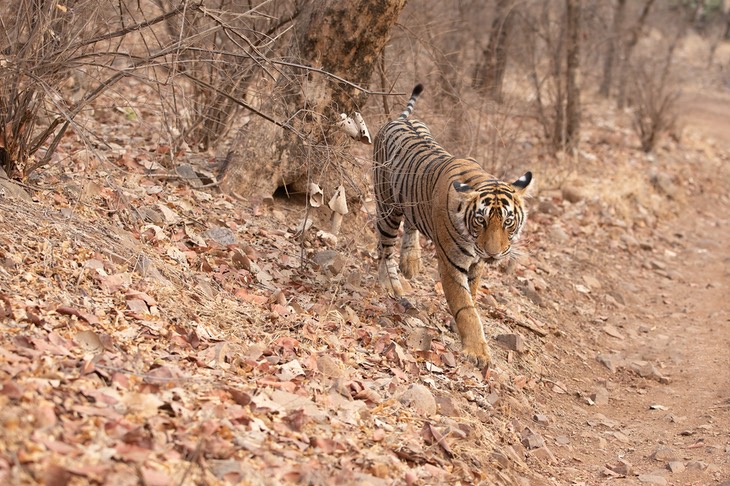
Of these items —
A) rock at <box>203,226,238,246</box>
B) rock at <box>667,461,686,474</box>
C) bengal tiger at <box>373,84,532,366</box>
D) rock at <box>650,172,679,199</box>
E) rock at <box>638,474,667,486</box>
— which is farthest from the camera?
rock at <box>650,172,679,199</box>

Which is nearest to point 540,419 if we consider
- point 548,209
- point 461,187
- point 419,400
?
point 419,400

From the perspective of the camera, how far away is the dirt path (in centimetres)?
517

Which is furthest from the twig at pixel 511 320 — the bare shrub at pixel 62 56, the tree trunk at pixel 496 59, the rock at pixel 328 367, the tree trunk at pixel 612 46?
the tree trunk at pixel 612 46

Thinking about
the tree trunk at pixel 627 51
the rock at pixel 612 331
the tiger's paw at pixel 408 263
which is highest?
the tree trunk at pixel 627 51

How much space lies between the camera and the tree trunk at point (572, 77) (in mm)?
12555

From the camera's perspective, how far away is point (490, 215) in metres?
5.48

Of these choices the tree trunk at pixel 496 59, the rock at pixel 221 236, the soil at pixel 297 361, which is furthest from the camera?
the tree trunk at pixel 496 59

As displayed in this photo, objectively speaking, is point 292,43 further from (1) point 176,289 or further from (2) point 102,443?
(2) point 102,443

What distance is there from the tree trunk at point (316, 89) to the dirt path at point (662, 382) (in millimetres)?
2581

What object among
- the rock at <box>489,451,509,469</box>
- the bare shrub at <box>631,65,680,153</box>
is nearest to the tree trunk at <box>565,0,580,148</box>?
the bare shrub at <box>631,65,680,153</box>

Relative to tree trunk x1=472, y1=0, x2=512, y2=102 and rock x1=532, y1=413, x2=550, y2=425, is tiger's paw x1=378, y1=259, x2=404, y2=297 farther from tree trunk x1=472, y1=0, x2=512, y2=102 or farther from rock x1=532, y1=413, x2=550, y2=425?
tree trunk x1=472, y1=0, x2=512, y2=102

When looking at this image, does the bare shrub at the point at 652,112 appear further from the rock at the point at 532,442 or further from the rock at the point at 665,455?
the rock at the point at 532,442

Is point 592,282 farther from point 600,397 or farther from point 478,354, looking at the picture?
point 478,354

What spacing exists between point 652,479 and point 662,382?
1.86 metres
